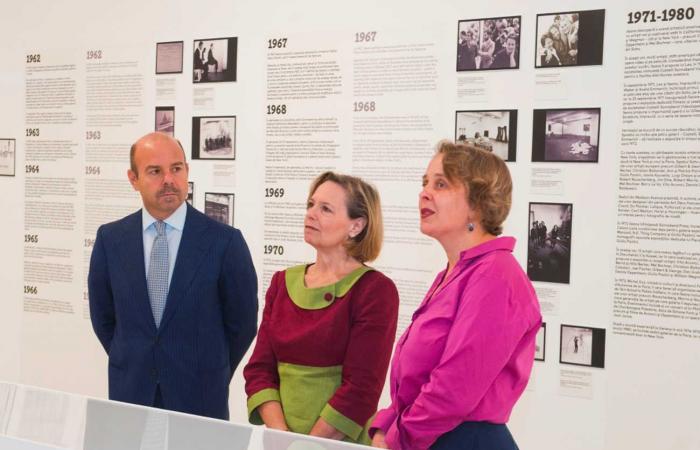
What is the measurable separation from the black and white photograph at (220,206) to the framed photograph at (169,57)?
74cm

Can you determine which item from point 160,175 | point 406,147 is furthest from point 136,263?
point 406,147

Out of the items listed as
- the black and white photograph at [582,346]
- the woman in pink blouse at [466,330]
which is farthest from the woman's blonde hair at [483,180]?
the black and white photograph at [582,346]

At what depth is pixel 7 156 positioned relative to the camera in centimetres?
472

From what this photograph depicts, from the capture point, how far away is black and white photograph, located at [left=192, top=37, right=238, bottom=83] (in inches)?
159

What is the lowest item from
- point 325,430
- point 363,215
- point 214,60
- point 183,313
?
point 325,430

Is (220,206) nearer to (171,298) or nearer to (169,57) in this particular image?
(169,57)

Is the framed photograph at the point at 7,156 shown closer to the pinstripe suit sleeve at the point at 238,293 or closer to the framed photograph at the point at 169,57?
the framed photograph at the point at 169,57

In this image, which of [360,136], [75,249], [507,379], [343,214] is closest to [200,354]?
[343,214]

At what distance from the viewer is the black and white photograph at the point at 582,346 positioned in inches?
127

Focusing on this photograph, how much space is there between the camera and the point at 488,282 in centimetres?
192

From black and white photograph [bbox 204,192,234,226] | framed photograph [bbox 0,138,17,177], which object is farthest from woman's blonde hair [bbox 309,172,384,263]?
framed photograph [bbox 0,138,17,177]

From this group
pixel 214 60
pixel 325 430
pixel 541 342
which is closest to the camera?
pixel 325 430

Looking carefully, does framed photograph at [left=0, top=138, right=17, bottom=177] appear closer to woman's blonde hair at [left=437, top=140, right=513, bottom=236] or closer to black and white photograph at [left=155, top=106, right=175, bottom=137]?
black and white photograph at [left=155, top=106, right=175, bottom=137]

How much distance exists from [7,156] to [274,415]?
322 centimetres
